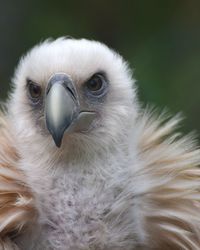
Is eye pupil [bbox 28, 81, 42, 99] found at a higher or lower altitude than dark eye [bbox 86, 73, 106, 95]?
lower

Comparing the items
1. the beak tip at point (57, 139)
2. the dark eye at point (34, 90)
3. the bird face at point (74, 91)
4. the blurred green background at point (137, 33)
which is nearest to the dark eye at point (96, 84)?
the bird face at point (74, 91)

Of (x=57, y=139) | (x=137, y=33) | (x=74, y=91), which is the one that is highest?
(x=137, y=33)

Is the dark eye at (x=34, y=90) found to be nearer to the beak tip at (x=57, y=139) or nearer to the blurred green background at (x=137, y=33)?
the beak tip at (x=57, y=139)

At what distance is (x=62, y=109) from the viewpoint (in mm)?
2301

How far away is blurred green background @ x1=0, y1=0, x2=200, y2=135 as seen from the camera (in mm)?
4078

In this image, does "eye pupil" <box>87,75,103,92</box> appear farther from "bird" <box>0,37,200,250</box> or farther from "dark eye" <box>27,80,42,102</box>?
"dark eye" <box>27,80,42,102</box>

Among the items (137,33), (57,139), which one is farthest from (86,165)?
(137,33)

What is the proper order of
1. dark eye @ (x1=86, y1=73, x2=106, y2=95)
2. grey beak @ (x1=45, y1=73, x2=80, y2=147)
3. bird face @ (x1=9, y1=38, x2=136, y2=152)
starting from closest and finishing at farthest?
grey beak @ (x1=45, y1=73, x2=80, y2=147)
bird face @ (x1=9, y1=38, x2=136, y2=152)
dark eye @ (x1=86, y1=73, x2=106, y2=95)

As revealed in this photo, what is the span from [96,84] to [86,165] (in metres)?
0.23

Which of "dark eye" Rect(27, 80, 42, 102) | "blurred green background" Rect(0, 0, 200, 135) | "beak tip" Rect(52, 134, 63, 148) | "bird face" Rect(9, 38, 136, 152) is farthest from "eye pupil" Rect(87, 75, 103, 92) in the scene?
"blurred green background" Rect(0, 0, 200, 135)

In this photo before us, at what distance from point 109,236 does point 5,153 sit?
1.16 ft

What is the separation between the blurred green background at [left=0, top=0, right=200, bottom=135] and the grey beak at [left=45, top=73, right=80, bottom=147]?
162 centimetres

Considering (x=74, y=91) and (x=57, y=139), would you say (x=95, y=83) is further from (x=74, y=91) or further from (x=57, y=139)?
(x=57, y=139)

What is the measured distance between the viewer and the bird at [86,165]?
2.36 m
